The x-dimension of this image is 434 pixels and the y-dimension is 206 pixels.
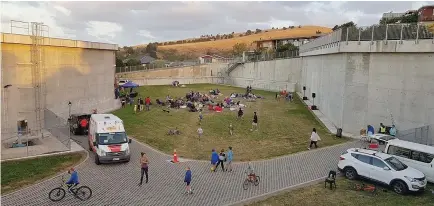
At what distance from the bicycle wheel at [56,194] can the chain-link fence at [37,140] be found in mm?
6095

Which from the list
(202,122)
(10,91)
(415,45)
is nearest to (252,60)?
(202,122)

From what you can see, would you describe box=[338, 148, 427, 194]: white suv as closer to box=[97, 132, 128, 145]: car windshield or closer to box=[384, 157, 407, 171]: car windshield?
box=[384, 157, 407, 171]: car windshield

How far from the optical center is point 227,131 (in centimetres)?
2775

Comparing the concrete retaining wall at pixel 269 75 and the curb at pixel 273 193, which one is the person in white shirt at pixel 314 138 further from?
the concrete retaining wall at pixel 269 75

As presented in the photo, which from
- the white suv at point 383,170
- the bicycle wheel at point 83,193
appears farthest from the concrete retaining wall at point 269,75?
the bicycle wheel at point 83,193

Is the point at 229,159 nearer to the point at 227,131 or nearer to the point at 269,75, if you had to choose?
the point at 227,131

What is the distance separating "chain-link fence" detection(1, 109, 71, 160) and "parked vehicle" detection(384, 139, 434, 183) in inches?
672

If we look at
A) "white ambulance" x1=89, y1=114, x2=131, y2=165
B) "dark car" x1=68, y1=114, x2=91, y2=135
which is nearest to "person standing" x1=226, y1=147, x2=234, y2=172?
"white ambulance" x1=89, y1=114, x2=131, y2=165

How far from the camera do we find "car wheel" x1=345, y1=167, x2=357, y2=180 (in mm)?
17719

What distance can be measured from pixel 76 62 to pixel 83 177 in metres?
14.4

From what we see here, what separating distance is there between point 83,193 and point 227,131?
1445 cm

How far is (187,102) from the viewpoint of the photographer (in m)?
39.4

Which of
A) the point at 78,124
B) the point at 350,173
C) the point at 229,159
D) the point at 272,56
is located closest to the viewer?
the point at 350,173

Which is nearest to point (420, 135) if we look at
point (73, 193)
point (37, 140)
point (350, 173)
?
point (350, 173)
